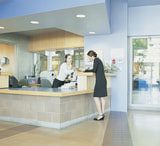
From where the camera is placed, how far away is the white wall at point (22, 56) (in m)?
9.07

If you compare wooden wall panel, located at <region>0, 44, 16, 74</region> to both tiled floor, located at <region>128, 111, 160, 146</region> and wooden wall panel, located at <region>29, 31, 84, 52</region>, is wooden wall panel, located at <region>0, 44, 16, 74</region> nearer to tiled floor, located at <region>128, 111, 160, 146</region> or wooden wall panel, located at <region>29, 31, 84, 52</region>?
wooden wall panel, located at <region>29, 31, 84, 52</region>

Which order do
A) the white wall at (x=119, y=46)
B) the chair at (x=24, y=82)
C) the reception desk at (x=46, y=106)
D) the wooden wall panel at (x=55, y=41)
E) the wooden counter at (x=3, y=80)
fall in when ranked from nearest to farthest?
the reception desk at (x=46, y=106) < the wooden counter at (x=3, y=80) < the white wall at (x=119, y=46) < the wooden wall panel at (x=55, y=41) < the chair at (x=24, y=82)

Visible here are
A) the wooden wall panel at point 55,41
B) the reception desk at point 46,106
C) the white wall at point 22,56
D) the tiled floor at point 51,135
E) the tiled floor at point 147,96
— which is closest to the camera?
the tiled floor at point 51,135

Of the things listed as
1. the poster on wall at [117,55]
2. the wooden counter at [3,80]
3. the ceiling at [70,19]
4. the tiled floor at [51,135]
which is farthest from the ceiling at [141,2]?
the wooden counter at [3,80]

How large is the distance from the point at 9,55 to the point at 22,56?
0.52 meters

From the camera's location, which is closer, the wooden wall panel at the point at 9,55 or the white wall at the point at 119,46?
the white wall at the point at 119,46

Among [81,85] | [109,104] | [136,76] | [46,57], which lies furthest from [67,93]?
[46,57]

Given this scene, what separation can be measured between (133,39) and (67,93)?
140 inches

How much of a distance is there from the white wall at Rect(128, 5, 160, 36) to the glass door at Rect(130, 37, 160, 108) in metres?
0.27

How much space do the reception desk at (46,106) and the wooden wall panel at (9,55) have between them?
4262 mm

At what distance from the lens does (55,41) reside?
29.4 feet

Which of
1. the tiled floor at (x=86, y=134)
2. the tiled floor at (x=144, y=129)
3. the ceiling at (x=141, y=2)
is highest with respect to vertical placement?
the ceiling at (x=141, y=2)

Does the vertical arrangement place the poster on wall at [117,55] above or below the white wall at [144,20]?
below

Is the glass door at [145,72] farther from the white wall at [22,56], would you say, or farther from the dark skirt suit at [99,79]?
the white wall at [22,56]
